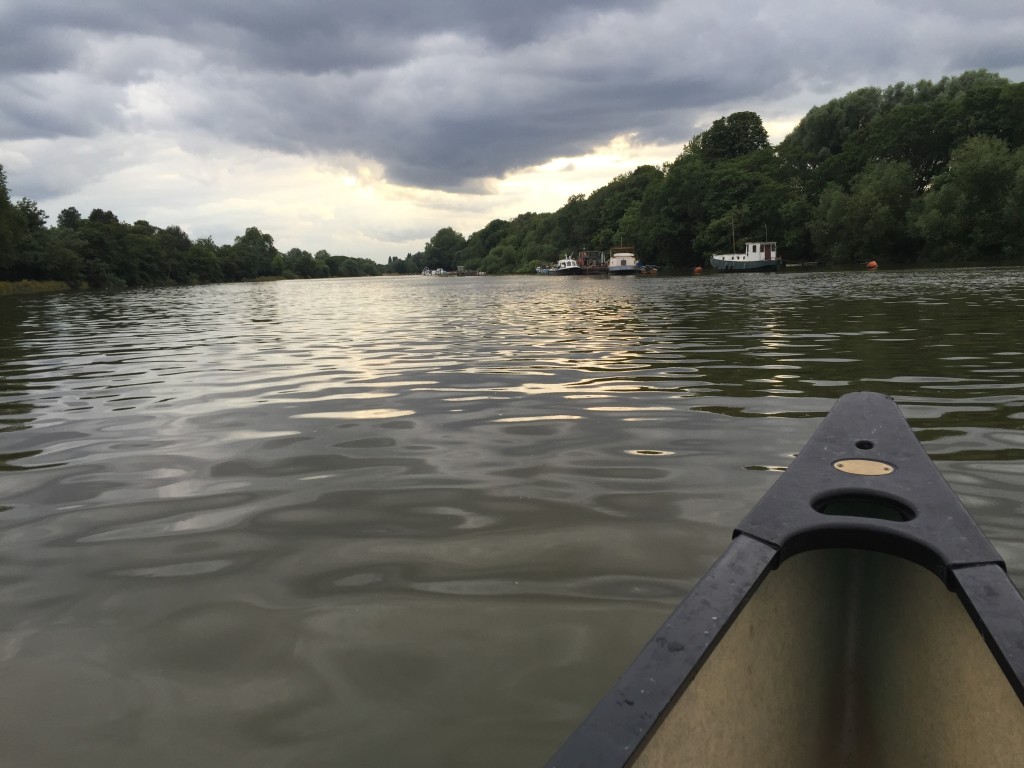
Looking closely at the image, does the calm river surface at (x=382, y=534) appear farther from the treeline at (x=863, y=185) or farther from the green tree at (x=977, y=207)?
the treeline at (x=863, y=185)

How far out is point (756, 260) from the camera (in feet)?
183

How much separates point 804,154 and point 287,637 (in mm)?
84284

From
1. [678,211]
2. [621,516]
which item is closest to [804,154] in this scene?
[678,211]

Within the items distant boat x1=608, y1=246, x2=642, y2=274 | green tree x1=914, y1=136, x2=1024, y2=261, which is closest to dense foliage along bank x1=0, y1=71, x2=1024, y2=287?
green tree x1=914, y1=136, x2=1024, y2=261

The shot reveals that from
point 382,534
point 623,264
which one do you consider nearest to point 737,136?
point 623,264

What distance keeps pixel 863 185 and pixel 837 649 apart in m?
66.6

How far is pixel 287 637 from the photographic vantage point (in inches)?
86.7

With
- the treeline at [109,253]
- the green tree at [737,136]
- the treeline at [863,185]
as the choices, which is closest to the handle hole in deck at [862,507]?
the treeline at [863,185]

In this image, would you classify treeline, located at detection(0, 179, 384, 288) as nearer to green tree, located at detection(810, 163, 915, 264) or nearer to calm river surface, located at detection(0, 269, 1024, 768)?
calm river surface, located at detection(0, 269, 1024, 768)

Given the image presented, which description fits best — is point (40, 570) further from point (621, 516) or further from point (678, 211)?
point (678, 211)

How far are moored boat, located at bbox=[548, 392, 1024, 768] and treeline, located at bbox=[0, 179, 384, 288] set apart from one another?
61.5 meters

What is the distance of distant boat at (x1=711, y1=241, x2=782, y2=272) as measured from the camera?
54.0 m

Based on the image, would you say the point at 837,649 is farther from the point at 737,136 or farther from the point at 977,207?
the point at 737,136

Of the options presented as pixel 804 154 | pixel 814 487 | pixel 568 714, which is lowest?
pixel 568 714
